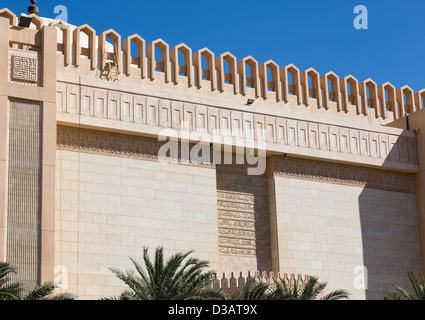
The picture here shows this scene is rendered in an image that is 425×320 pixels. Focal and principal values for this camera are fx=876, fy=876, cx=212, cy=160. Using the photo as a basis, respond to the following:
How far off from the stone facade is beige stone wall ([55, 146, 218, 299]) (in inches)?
0.9

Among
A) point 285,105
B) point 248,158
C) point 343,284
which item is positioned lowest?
point 343,284

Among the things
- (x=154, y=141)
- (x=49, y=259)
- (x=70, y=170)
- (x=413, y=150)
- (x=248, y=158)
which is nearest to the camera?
(x=49, y=259)

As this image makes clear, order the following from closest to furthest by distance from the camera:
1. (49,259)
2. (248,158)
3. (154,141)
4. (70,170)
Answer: (49,259), (70,170), (154,141), (248,158)

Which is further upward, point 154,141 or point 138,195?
point 154,141

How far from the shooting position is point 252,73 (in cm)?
1775

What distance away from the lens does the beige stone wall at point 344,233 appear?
661 inches

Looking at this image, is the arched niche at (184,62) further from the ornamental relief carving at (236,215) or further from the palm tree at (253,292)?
the palm tree at (253,292)

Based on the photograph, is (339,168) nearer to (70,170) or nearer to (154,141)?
(154,141)

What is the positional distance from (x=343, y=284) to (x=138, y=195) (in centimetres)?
455

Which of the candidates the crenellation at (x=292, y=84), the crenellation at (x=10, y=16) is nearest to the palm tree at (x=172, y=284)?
the crenellation at (x=10, y=16)

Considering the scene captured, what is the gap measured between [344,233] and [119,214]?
4.81 metres

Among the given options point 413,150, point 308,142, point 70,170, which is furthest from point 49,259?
point 413,150

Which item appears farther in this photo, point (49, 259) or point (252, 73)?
point (252, 73)

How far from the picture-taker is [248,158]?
1706cm
